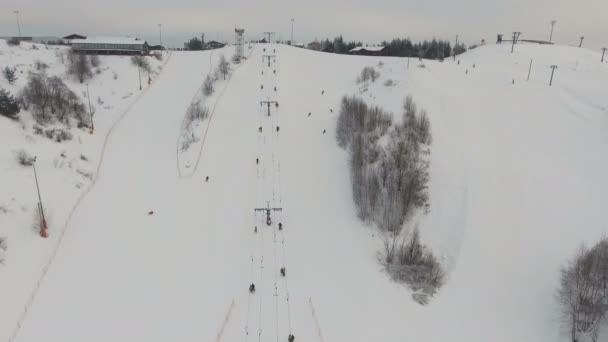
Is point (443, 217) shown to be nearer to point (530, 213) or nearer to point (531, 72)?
point (530, 213)

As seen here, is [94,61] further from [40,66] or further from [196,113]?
[196,113]

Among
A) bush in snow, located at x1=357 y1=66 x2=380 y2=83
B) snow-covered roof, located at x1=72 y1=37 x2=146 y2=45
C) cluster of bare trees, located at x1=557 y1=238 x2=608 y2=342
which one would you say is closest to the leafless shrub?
snow-covered roof, located at x1=72 y1=37 x2=146 y2=45

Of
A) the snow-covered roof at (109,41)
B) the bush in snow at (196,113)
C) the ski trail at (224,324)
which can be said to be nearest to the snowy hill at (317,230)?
the ski trail at (224,324)

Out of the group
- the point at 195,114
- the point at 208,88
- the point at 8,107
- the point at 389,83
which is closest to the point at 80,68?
the point at 208,88

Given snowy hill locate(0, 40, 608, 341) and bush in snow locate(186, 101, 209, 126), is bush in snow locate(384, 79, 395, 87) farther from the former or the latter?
bush in snow locate(186, 101, 209, 126)

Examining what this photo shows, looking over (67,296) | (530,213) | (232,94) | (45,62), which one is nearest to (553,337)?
(530,213)

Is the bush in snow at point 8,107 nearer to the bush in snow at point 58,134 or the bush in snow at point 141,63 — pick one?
the bush in snow at point 58,134
